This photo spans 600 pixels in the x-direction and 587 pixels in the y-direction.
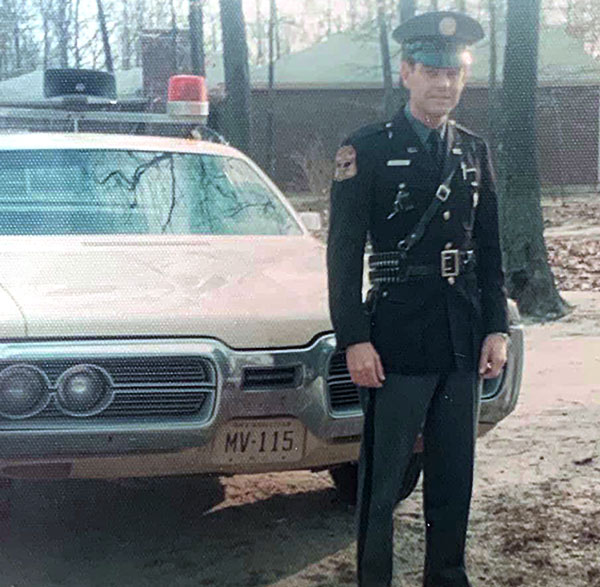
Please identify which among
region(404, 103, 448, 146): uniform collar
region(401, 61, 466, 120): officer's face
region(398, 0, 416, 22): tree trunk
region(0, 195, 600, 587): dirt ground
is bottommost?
region(0, 195, 600, 587): dirt ground

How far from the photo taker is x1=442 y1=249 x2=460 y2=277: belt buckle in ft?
9.89

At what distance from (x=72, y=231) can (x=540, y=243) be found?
5.48 meters

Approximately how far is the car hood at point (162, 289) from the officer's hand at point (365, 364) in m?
0.52

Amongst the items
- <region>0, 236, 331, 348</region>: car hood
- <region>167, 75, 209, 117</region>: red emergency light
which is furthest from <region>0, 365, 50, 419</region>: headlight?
<region>167, 75, 209, 117</region>: red emergency light

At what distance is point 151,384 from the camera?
3.37 meters

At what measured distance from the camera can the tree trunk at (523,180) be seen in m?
8.68

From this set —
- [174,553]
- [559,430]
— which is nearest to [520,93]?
[559,430]

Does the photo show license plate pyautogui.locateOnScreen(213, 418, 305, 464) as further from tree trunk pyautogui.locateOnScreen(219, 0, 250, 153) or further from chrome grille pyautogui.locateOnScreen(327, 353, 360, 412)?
tree trunk pyautogui.locateOnScreen(219, 0, 250, 153)

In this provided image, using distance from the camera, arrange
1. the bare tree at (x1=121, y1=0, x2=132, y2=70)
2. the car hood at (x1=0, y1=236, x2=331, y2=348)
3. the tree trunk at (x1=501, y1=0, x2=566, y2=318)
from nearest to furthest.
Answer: the car hood at (x1=0, y1=236, x2=331, y2=348), the tree trunk at (x1=501, y1=0, x2=566, y2=318), the bare tree at (x1=121, y1=0, x2=132, y2=70)

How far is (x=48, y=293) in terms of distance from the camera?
353cm

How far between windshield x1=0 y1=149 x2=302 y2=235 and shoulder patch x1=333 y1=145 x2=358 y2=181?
1570mm

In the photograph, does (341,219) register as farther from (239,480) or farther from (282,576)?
(239,480)

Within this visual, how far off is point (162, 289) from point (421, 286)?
947 millimetres

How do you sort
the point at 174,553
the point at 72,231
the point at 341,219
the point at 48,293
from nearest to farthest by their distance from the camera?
1. the point at 341,219
2. the point at 48,293
3. the point at 174,553
4. the point at 72,231
